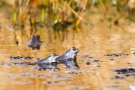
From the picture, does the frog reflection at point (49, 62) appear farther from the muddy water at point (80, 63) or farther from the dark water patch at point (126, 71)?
the dark water patch at point (126, 71)

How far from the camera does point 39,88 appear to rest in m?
5.61

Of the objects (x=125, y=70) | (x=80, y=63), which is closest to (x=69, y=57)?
(x=80, y=63)

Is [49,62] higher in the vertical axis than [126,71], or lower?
higher

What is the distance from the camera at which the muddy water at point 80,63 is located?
5758 millimetres

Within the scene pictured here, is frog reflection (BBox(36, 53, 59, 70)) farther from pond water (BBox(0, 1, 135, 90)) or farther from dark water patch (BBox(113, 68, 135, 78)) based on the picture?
dark water patch (BBox(113, 68, 135, 78))

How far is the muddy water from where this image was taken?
18.9 feet

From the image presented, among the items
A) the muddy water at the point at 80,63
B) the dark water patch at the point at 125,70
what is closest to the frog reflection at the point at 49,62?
the muddy water at the point at 80,63

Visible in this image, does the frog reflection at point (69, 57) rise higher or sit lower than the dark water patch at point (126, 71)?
higher

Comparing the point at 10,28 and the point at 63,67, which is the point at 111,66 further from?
the point at 10,28

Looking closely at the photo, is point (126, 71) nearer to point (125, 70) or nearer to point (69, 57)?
point (125, 70)

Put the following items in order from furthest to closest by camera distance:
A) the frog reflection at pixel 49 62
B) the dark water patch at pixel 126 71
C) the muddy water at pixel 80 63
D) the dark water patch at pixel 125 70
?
1. the frog reflection at pixel 49 62
2. the dark water patch at pixel 125 70
3. the dark water patch at pixel 126 71
4. the muddy water at pixel 80 63

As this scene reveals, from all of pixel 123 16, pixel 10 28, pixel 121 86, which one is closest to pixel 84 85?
pixel 121 86

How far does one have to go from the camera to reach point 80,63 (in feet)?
23.1

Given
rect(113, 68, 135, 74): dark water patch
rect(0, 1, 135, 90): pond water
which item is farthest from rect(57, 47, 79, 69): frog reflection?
rect(113, 68, 135, 74): dark water patch
